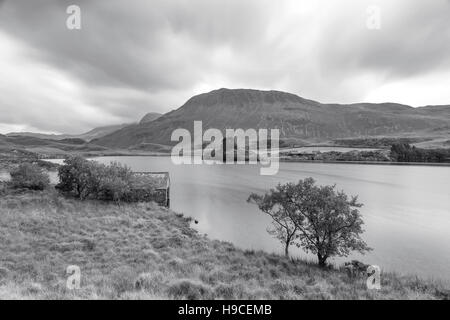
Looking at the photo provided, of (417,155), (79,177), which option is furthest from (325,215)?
(417,155)

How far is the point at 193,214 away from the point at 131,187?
9534mm

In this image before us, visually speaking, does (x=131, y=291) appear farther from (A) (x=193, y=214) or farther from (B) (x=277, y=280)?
(A) (x=193, y=214)

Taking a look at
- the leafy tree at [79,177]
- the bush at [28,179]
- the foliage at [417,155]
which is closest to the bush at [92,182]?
the leafy tree at [79,177]

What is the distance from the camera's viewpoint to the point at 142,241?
18.9 metres

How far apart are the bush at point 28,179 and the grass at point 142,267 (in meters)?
7.51

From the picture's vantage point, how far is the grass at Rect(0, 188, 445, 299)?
10883mm

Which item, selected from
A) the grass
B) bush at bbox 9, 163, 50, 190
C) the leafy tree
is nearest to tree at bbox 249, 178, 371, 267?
the grass

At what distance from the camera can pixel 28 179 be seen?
30984mm

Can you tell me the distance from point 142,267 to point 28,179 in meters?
26.9

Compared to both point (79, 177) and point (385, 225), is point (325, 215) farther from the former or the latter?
point (79, 177)

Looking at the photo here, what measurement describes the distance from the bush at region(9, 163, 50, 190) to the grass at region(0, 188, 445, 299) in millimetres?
7514

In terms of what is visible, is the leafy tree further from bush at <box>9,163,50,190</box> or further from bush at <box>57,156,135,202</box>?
Answer: bush at <box>9,163,50,190</box>

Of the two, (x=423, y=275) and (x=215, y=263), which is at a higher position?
(x=215, y=263)
